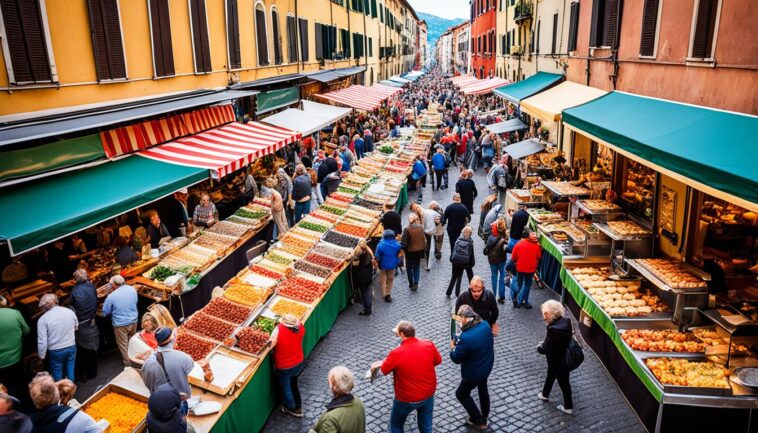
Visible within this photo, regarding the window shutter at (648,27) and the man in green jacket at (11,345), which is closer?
the man in green jacket at (11,345)

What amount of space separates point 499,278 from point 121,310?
675 cm

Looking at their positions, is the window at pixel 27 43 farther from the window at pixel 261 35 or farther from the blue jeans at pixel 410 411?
the window at pixel 261 35

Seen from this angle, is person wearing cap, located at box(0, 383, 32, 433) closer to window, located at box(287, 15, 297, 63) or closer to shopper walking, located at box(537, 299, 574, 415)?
shopper walking, located at box(537, 299, 574, 415)

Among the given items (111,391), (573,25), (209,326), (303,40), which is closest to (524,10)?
(573,25)

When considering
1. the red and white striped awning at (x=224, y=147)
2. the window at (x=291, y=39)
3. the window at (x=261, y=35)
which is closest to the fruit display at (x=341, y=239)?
the red and white striped awning at (x=224, y=147)

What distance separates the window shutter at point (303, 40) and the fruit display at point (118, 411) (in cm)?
1819

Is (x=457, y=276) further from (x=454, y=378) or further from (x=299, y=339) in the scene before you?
(x=299, y=339)

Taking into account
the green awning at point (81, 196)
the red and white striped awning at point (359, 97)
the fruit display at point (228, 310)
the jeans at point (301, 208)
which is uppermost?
the red and white striped awning at point (359, 97)

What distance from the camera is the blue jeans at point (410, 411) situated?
5770 millimetres

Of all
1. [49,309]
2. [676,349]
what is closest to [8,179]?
[49,309]

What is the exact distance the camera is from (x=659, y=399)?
19.4ft

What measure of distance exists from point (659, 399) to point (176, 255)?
8311 millimetres

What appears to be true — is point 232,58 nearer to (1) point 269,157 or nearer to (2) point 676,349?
(1) point 269,157

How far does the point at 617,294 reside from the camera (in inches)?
329
